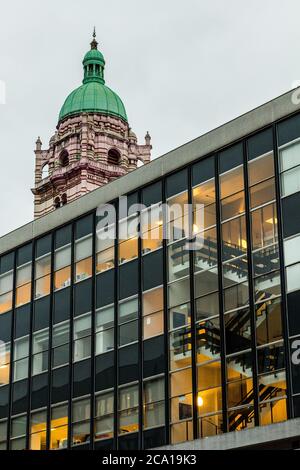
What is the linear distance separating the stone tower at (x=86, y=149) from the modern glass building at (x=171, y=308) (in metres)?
73.7

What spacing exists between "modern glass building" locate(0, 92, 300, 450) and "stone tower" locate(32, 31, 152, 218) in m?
73.7

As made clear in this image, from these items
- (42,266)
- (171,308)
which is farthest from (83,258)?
(171,308)

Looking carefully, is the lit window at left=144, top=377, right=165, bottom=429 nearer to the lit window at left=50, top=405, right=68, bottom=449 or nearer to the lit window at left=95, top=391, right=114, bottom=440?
the lit window at left=95, top=391, right=114, bottom=440

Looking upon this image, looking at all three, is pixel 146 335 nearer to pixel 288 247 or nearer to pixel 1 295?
pixel 288 247

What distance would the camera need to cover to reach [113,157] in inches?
5094

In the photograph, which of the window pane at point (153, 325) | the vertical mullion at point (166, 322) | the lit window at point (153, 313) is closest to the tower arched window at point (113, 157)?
the vertical mullion at point (166, 322)

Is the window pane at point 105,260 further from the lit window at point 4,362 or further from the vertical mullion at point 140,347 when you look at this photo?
the lit window at point 4,362

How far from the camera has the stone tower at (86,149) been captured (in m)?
123

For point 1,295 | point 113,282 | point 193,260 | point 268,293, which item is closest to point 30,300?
point 1,295

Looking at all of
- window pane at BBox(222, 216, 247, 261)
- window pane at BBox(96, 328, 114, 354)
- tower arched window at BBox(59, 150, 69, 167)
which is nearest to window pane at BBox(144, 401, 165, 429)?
window pane at BBox(96, 328, 114, 354)

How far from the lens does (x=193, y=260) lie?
40.6 metres

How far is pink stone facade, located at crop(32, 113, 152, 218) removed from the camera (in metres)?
122
